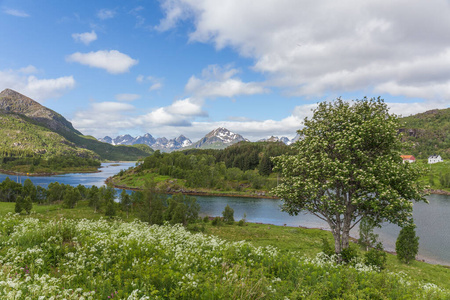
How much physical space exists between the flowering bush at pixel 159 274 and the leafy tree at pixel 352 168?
8718 millimetres

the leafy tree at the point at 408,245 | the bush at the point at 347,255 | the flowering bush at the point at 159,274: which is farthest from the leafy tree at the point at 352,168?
the leafy tree at the point at 408,245

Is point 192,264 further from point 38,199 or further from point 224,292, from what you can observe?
point 38,199

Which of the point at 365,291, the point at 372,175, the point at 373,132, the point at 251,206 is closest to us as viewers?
the point at 365,291

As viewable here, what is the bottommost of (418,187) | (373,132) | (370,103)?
(418,187)

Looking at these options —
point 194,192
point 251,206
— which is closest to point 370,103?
point 251,206

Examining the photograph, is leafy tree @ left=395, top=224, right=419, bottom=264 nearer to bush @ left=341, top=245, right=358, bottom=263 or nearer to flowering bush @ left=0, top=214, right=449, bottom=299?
bush @ left=341, top=245, right=358, bottom=263

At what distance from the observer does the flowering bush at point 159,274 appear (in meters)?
7.16

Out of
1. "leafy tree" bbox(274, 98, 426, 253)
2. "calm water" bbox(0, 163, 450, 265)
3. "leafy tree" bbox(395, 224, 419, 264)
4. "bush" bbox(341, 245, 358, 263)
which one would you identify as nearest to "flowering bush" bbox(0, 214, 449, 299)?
"bush" bbox(341, 245, 358, 263)

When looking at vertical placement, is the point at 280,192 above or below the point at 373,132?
below

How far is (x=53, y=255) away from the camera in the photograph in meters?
10.6

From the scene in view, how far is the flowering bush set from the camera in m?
7.16

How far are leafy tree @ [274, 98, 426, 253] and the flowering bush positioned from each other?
28.6ft

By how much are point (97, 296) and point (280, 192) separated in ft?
56.6

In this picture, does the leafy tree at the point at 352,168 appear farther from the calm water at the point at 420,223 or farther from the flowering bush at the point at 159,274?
the calm water at the point at 420,223
